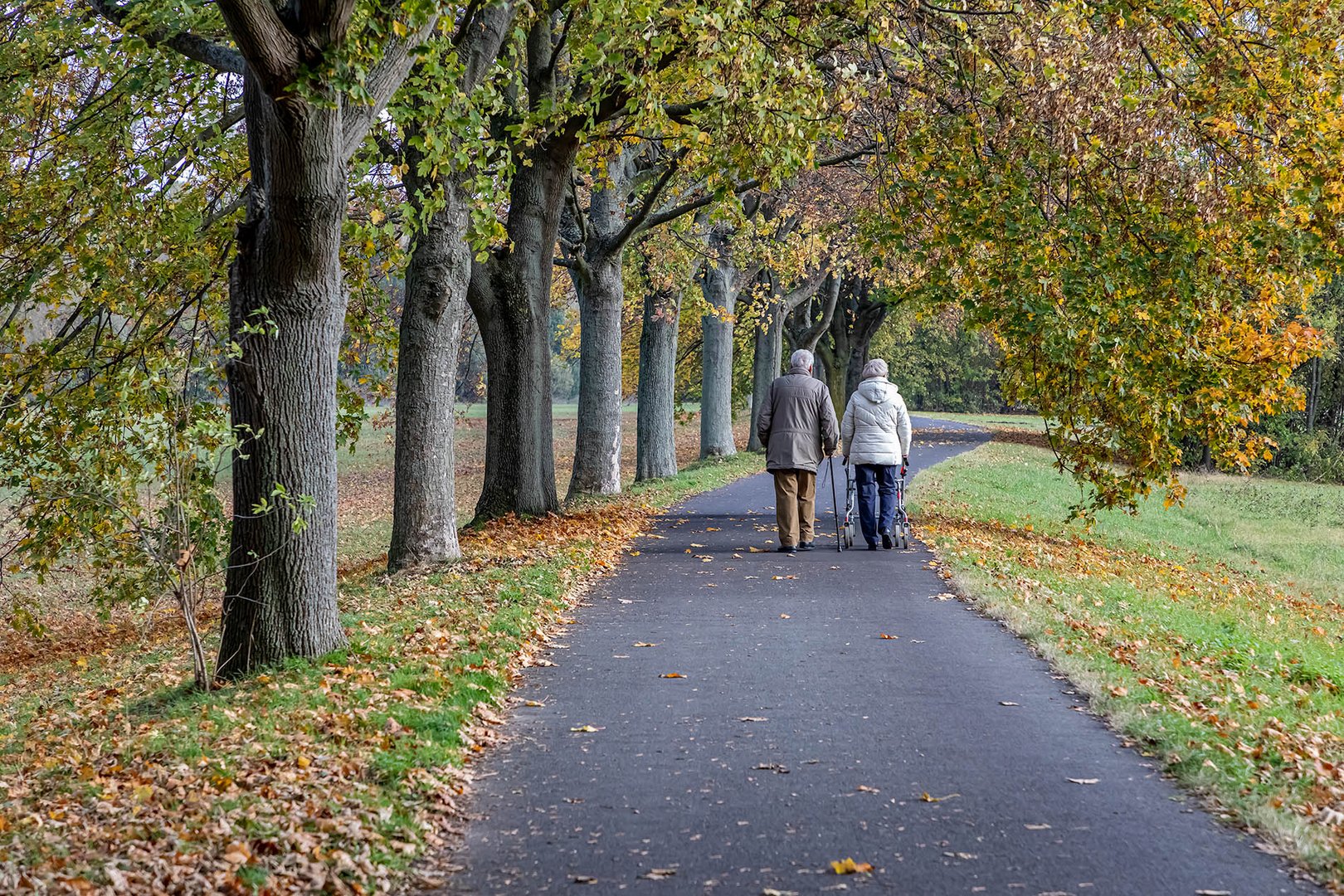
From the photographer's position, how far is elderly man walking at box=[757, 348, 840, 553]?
1327 centimetres

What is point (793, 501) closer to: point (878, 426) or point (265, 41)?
point (878, 426)

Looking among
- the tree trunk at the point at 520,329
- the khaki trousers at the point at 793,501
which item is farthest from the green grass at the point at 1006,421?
the khaki trousers at the point at 793,501

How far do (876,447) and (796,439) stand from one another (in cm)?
96

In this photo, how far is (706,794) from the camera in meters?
5.44

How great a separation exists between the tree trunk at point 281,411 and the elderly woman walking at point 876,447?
23.1 feet

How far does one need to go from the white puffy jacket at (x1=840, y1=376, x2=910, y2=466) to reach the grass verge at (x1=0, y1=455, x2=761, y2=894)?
441 cm

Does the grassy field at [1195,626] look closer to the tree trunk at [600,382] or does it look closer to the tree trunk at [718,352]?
the tree trunk at [600,382]

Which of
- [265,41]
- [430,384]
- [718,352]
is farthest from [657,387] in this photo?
[265,41]

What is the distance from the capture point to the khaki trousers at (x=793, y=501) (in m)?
13.3

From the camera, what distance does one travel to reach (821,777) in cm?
569

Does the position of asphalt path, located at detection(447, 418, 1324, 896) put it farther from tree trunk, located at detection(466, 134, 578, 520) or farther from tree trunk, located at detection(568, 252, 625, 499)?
tree trunk, located at detection(568, 252, 625, 499)

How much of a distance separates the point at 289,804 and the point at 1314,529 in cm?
2439

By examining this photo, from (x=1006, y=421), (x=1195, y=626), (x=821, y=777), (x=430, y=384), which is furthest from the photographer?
(x=1006, y=421)

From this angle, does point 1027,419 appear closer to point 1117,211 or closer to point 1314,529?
point 1314,529
